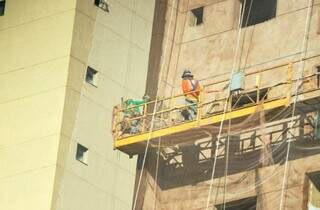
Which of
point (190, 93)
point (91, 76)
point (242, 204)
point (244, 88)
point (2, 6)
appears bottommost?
point (242, 204)

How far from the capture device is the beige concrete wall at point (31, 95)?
48.7 metres

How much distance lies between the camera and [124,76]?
168 feet

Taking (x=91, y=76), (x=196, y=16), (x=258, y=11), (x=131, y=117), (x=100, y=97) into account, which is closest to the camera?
(x=131, y=117)

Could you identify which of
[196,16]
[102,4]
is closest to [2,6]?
[102,4]

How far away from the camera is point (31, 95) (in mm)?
50281

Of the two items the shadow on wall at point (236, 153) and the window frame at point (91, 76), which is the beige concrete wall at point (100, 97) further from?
the shadow on wall at point (236, 153)

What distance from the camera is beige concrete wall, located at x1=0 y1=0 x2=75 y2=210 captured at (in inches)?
1917

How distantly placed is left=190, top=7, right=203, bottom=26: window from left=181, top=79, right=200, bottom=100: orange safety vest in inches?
155

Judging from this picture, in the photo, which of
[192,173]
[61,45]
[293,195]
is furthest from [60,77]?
[293,195]

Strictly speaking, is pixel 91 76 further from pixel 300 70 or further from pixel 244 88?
pixel 300 70

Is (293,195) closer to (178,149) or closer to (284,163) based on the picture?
(284,163)

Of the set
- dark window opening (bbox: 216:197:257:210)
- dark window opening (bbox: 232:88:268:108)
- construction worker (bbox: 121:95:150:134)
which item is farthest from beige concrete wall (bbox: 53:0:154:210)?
dark window opening (bbox: 232:88:268:108)

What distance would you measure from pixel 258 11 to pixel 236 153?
5317 millimetres

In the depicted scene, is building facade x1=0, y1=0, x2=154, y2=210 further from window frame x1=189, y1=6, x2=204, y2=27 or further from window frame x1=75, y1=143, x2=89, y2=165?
window frame x1=189, y1=6, x2=204, y2=27
